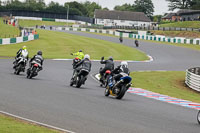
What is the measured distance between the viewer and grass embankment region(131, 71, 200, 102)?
22.7 meters

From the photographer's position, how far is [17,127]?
355 inches

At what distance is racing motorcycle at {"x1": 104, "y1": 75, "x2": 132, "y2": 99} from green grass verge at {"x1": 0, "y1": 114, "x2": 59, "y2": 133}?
237 inches

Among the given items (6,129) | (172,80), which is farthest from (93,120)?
(172,80)

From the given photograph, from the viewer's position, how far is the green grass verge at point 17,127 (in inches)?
341

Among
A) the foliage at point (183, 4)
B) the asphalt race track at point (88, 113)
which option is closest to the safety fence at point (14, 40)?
the asphalt race track at point (88, 113)

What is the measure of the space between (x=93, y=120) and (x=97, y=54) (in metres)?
38.0

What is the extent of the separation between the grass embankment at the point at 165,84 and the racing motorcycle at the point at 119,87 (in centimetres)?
637

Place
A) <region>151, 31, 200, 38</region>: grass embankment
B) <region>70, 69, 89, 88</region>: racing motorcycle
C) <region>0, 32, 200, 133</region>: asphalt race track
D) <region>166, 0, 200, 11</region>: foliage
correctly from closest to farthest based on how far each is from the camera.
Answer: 1. <region>0, 32, 200, 133</region>: asphalt race track
2. <region>70, 69, 89, 88</region>: racing motorcycle
3. <region>151, 31, 200, 38</region>: grass embankment
4. <region>166, 0, 200, 11</region>: foliage

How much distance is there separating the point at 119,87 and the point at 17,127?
7238 mm

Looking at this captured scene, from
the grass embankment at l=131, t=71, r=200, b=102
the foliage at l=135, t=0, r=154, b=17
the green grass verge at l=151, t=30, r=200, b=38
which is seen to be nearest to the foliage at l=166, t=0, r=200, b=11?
the foliage at l=135, t=0, r=154, b=17

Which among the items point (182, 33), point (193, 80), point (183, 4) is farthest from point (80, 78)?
point (183, 4)

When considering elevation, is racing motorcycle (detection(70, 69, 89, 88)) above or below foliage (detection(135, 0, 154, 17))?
below

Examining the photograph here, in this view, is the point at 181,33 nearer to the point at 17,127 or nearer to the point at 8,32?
the point at 8,32

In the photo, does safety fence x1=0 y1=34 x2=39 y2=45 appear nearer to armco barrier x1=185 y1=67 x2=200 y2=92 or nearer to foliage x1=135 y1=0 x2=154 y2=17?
armco barrier x1=185 y1=67 x2=200 y2=92
